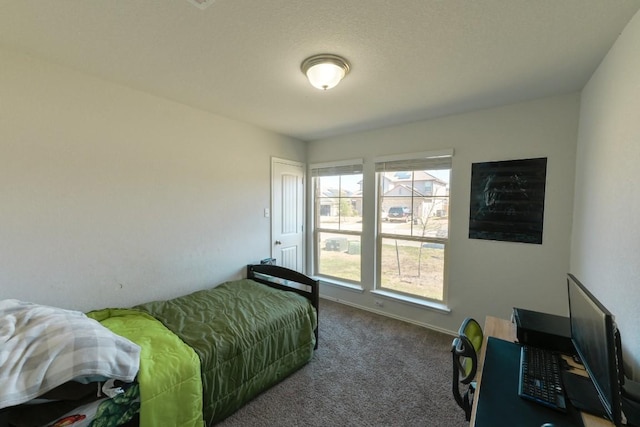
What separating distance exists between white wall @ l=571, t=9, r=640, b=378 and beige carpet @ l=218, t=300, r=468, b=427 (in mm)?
1224

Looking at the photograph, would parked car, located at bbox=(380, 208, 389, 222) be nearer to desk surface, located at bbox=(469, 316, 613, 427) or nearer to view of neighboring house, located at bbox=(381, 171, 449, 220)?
view of neighboring house, located at bbox=(381, 171, 449, 220)

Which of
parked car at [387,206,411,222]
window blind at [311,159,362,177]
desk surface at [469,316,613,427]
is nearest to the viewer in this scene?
desk surface at [469,316,613,427]

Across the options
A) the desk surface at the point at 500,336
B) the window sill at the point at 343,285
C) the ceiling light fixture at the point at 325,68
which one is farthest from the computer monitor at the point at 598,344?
the window sill at the point at 343,285

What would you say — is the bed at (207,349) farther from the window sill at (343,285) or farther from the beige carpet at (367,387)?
the window sill at (343,285)

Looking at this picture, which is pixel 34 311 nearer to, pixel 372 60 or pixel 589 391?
pixel 372 60

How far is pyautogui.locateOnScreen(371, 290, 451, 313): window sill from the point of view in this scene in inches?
117

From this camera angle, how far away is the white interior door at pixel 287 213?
12.0 feet

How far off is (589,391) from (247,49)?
8.15ft

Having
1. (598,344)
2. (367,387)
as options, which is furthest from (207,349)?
(598,344)

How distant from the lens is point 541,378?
3.82 feet

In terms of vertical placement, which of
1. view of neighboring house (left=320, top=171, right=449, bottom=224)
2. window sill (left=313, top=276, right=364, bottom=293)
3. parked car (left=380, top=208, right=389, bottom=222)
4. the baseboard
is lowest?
the baseboard

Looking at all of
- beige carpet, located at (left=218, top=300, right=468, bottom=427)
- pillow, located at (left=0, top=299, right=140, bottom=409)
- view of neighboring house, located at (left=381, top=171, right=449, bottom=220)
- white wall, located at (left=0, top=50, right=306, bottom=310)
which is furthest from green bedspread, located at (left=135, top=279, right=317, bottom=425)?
view of neighboring house, located at (left=381, top=171, right=449, bottom=220)

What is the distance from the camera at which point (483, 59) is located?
176 cm

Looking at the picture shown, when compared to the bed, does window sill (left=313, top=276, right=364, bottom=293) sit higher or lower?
lower
